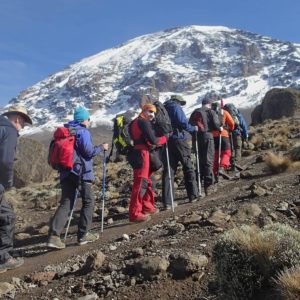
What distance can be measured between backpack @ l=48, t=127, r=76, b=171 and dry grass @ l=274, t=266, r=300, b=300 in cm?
411

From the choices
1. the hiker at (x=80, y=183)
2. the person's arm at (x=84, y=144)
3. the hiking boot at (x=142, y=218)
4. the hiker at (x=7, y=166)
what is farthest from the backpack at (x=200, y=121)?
the hiker at (x=7, y=166)

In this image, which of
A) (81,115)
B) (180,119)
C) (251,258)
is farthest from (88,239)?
(251,258)

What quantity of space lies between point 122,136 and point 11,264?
10.1ft

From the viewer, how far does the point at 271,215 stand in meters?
6.96

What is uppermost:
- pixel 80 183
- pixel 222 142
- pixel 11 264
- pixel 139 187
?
pixel 222 142

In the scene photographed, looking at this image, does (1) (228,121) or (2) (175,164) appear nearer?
(2) (175,164)

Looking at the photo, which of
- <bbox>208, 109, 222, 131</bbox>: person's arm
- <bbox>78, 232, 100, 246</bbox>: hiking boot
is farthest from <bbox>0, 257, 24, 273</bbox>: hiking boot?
<bbox>208, 109, 222, 131</bbox>: person's arm

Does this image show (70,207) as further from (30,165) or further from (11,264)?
(30,165)

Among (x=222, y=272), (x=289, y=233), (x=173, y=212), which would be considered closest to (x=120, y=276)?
(x=222, y=272)

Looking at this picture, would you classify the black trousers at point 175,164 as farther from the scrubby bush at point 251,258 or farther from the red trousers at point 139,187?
the scrubby bush at point 251,258

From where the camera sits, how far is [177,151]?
32.6ft

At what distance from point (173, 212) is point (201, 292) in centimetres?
397

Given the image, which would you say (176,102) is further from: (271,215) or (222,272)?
(222,272)

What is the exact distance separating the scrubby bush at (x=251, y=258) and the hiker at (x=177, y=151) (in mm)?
4630
